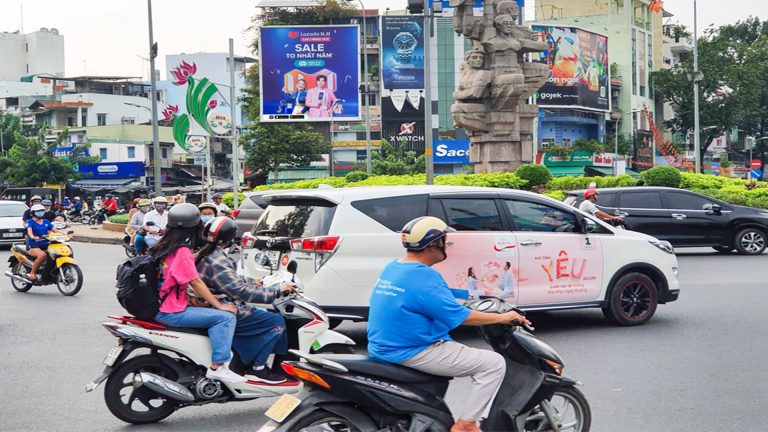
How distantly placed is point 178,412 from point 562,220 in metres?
4.60

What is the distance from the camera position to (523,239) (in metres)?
9.30

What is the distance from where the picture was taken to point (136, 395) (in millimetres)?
6258

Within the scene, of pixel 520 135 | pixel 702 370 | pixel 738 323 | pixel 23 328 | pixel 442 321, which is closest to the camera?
pixel 442 321

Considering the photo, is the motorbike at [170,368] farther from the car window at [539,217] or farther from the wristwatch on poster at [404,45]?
the wristwatch on poster at [404,45]

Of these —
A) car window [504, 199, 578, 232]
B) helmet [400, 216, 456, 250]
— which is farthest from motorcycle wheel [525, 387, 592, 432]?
car window [504, 199, 578, 232]

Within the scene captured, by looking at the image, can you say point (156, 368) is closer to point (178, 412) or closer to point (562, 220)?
point (178, 412)

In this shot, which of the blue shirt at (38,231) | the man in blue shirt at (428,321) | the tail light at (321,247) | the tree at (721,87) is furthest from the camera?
the tree at (721,87)

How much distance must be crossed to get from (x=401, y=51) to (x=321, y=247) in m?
59.5

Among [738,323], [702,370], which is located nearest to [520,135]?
[738,323]

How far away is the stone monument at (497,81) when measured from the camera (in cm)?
2522

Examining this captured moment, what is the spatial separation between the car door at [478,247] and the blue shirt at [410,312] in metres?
4.20

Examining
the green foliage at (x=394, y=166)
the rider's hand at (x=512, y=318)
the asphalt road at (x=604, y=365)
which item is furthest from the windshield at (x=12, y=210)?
the green foliage at (x=394, y=166)

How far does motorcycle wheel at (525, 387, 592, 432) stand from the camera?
16.9ft

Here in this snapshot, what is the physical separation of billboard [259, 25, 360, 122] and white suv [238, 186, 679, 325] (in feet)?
104
